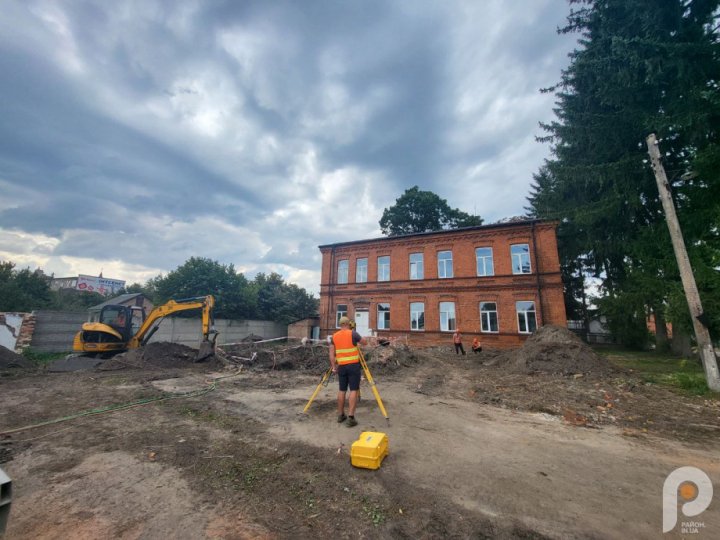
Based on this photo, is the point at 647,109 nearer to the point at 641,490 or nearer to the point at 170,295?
the point at 641,490

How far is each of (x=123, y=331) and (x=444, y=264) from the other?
61.6ft

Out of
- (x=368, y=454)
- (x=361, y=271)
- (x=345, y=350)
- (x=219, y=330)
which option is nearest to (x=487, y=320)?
(x=361, y=271)

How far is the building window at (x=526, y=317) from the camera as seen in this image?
57.9 feet

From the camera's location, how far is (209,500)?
3066 millimetres

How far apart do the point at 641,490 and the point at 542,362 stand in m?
8.17

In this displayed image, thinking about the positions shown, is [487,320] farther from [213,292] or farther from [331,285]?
[213,292]

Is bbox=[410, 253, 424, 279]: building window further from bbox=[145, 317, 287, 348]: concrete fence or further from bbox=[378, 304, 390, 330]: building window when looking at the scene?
bbox=[145, 317, 287, 348]: concrete fence

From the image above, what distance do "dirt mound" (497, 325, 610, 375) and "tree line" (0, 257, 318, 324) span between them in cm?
2024

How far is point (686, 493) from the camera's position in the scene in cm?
328

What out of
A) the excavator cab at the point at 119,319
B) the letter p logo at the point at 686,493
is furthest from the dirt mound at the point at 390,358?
the excavator cab at the point at 119,319

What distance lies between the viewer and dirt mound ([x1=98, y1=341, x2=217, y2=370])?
1138 cm

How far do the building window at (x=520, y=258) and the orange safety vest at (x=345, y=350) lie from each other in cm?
1656

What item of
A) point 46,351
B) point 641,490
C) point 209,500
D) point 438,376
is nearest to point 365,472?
point 209,500

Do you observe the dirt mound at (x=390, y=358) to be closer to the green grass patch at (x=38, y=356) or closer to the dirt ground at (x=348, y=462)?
the dirt ground at (x=348, y=462)
